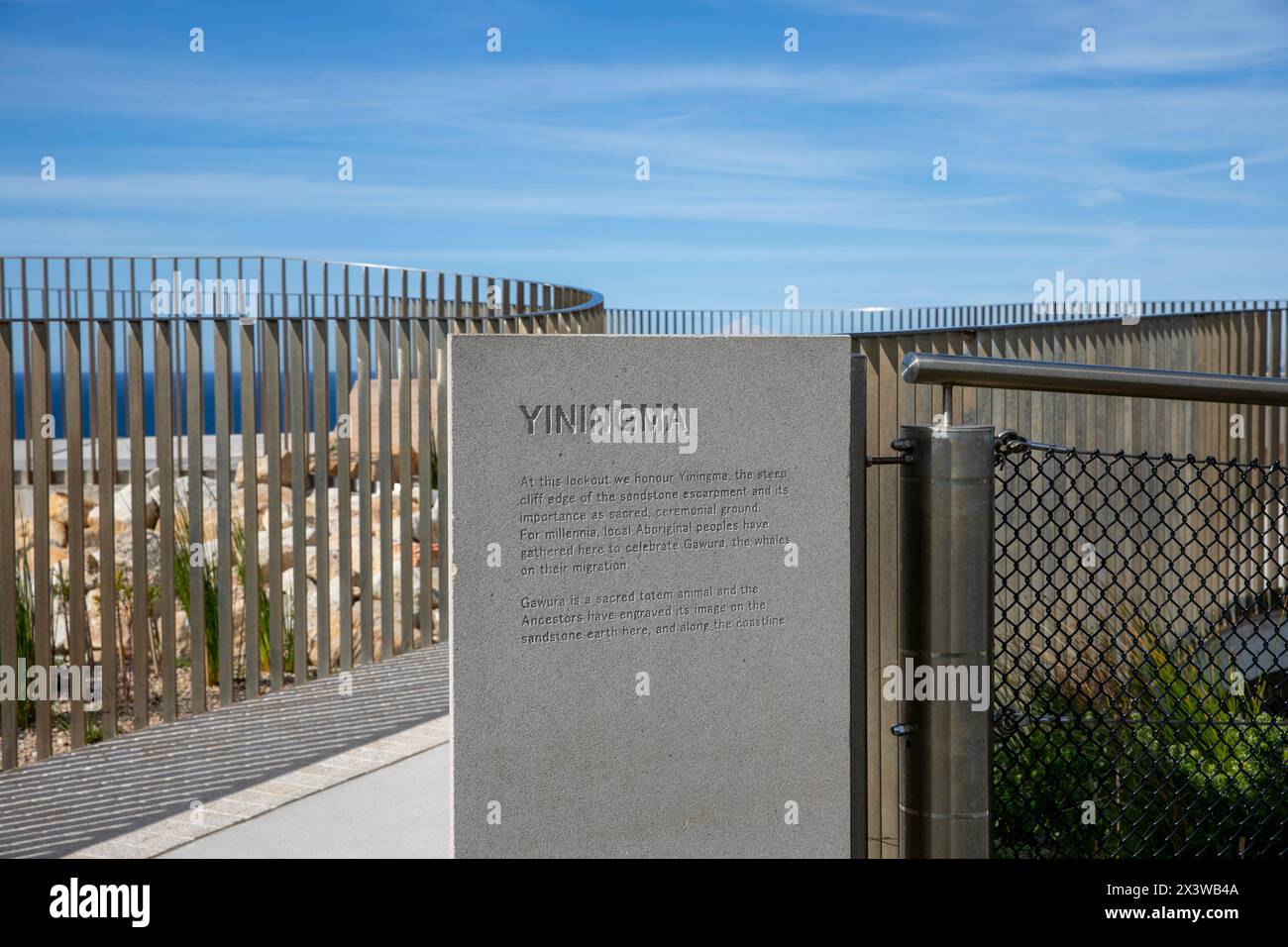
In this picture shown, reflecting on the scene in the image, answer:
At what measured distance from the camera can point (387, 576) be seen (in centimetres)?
859

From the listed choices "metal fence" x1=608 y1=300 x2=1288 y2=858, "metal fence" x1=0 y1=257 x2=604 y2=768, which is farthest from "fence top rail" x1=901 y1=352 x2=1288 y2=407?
"metal fence" x1=0 y1=257 x2=604 y2=768

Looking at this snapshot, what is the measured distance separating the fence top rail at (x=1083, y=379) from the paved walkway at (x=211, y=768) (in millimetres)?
3268

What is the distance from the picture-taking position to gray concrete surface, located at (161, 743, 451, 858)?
5.08 meters

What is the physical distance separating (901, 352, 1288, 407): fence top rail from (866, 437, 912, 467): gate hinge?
183 mm

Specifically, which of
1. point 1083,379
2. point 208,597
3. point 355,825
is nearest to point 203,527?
point 208,597

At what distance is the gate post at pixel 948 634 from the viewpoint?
3.71 m

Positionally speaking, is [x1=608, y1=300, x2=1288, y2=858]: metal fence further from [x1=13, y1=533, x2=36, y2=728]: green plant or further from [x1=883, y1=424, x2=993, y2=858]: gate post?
[x1=13, y1=533, x2=36, y2=728]: green plant

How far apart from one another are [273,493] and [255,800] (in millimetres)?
2596

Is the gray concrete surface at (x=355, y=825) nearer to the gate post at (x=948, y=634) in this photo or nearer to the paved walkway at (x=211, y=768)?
the paved walkway at (x=211, y=768)

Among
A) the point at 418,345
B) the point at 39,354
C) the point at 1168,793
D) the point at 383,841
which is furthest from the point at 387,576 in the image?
the point at 1168,793

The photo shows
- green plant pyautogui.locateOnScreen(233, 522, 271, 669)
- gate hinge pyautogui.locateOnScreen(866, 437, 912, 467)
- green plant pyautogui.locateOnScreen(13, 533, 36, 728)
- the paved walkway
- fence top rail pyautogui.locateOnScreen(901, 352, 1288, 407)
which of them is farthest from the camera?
green plant pyautogui.locateOnScreen(233, 522, 271, 669)

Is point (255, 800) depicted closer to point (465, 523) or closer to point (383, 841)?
point (383, 841)

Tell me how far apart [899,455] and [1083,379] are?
573 millimetres

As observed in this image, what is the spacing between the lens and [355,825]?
5355 millimetres
